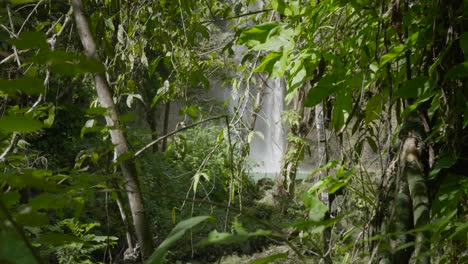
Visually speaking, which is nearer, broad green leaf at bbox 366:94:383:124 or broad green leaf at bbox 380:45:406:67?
broad green leaf at bbox 380:45:406:67

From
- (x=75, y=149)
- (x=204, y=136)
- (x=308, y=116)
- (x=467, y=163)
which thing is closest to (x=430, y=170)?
(x=467, y=163)

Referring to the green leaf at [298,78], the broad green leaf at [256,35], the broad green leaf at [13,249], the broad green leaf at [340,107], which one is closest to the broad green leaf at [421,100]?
the broad green leaf at [340,107]

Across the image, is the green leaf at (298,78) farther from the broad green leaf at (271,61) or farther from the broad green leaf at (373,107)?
the broad green leaf at (373,107)

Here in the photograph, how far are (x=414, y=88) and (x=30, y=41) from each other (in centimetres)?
73

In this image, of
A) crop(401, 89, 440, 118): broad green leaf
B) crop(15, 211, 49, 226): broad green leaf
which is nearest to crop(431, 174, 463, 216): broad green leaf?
crop(401, 89, 440, 118): broad green leaf

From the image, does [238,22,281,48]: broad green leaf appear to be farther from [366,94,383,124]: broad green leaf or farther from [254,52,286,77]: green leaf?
[366,94,383,124]: broad green leaf

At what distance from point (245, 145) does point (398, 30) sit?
67 cm

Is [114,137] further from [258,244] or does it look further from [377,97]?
[258,244]

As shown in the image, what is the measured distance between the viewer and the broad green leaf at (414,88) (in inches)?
38.9

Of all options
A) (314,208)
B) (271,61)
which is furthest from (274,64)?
(314,208)

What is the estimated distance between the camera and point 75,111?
24.7 ft

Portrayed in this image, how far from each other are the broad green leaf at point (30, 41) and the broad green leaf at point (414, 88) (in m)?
0.69

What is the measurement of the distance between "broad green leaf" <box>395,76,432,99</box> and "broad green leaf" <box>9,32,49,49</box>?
0.69m

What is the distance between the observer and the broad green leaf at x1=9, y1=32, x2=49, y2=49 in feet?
1.64
